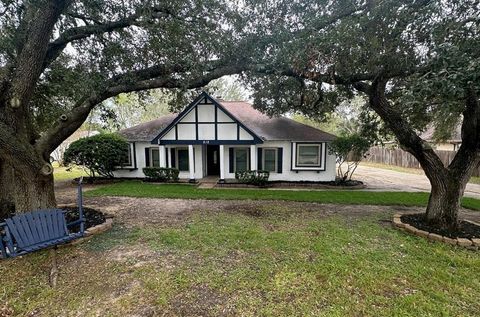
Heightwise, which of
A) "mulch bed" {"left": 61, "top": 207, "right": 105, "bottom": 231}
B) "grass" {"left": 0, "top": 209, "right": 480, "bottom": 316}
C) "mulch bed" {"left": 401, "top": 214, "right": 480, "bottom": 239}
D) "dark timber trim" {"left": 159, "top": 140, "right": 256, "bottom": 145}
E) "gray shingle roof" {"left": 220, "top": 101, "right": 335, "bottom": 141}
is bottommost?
"grass" {"left": 0, "top": 209, "right": 480, "bottom": 316}

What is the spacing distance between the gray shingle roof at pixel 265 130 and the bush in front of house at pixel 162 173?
5.84ft

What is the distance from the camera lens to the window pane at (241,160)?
1410cm

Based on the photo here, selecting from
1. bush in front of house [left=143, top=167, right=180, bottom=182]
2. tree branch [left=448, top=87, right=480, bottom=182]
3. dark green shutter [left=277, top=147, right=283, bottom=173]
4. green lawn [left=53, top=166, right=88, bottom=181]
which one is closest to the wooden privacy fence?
dark green shutter [left=277, top=147, right=283, bottom=173]

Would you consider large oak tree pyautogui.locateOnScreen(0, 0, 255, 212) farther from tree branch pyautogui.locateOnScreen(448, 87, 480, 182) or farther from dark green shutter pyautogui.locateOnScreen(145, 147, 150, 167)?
dark green shutter pyautogui.locateOnScreen(145, 147, 150, 167)

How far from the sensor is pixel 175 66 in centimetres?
585

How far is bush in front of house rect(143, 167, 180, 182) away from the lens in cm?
1322

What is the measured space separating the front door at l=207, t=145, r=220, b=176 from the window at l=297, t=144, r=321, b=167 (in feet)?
16.5

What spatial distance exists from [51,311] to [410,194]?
39.9 ft

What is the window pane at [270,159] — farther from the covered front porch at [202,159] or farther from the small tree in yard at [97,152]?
the small tree in yard at [97,152]

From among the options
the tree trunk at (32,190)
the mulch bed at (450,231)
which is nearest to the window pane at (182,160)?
the tree trunk at (32,190)

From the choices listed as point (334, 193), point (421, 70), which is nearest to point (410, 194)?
point (334, 193)

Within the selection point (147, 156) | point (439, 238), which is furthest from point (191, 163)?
point (439, 238)

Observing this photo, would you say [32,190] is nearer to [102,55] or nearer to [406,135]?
[102,55]

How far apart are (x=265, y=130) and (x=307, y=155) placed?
2.73 meters
